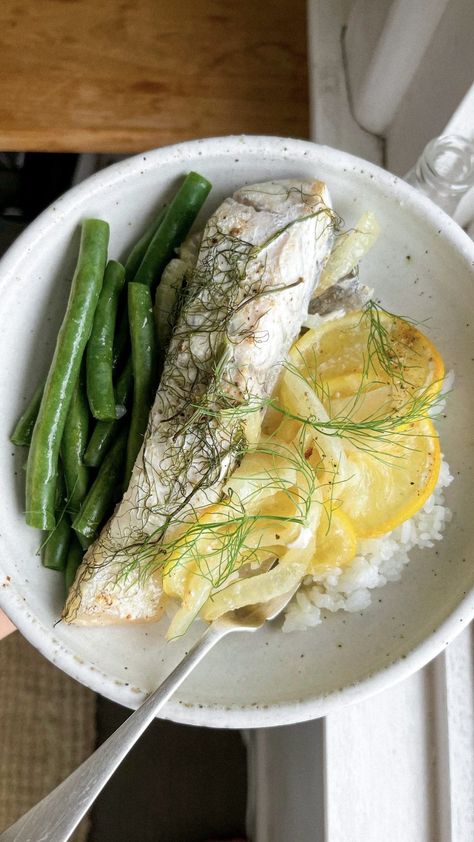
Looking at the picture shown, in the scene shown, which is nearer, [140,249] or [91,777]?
[91,777]

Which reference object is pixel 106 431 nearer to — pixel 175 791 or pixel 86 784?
pixel 86 784

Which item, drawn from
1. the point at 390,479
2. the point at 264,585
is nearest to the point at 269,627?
the point at 264,585

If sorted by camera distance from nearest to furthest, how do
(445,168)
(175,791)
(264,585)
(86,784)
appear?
(86,784), (264,585), (445,168), (175,791)

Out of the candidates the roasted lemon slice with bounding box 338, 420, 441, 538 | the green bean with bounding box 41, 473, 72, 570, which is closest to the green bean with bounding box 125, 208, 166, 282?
the green bean with bounding box 41, 473, 72, 570

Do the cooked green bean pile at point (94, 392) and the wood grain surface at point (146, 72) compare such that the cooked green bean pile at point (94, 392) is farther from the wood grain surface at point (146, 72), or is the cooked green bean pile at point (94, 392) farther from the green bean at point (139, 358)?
the wood grain surface at point (146, 72)

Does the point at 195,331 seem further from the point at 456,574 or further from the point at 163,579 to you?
the point at 456,574

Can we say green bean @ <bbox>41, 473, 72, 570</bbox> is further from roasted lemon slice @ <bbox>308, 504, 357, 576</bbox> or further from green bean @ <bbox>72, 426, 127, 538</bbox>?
roasted lemon slice @ <bbox>308, 504, 357, 576</bbox>
